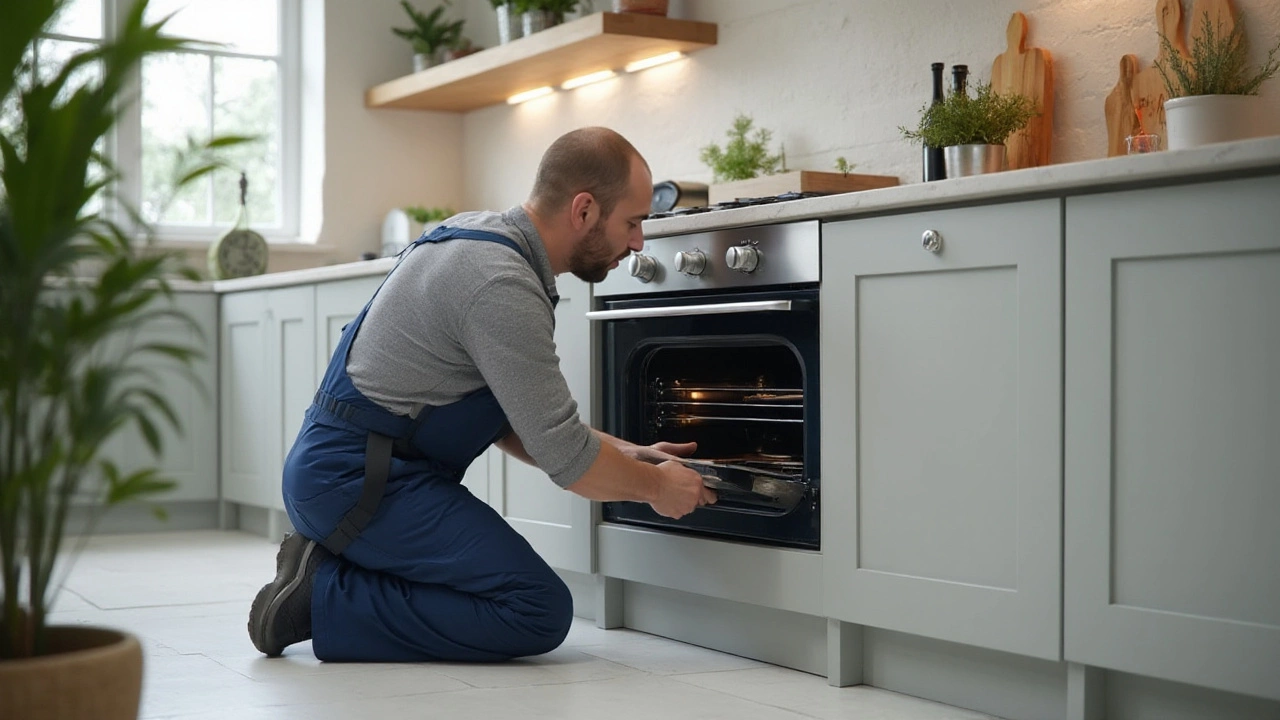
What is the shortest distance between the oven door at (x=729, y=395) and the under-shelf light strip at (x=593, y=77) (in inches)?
59.5

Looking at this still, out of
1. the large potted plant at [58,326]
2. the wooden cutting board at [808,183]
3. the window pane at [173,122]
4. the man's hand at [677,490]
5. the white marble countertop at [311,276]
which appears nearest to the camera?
the large potted plant at [58,326]

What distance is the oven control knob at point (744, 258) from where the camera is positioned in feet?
8.67

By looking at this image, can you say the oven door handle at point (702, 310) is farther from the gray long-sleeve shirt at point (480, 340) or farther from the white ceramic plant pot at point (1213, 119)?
the white ceramic plant pot at point (1213, 119)

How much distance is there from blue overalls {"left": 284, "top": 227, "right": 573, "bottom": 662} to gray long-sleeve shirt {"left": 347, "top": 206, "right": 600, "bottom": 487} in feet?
0.14

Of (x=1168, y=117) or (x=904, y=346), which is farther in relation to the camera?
(x=1168, y=117)

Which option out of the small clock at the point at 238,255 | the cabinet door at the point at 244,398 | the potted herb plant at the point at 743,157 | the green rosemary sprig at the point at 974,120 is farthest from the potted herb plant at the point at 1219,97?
the small clock at the point at 238,255

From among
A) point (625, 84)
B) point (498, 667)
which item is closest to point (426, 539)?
point (498, 667)

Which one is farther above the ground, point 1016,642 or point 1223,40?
point 1223,40

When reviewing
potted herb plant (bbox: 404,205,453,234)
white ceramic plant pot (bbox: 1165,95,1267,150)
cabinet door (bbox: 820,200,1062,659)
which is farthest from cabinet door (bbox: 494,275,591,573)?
potted herb plant (bbox: 404,205,453,234)

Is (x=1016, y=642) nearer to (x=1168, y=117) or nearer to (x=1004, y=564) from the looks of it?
(x=1004, y=564)

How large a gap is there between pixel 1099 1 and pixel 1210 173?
1227mm

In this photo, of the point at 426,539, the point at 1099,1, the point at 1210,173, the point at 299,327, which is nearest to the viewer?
the point at 1210,173

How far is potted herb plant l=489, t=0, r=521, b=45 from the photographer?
4.74m

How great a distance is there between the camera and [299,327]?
177 inches
